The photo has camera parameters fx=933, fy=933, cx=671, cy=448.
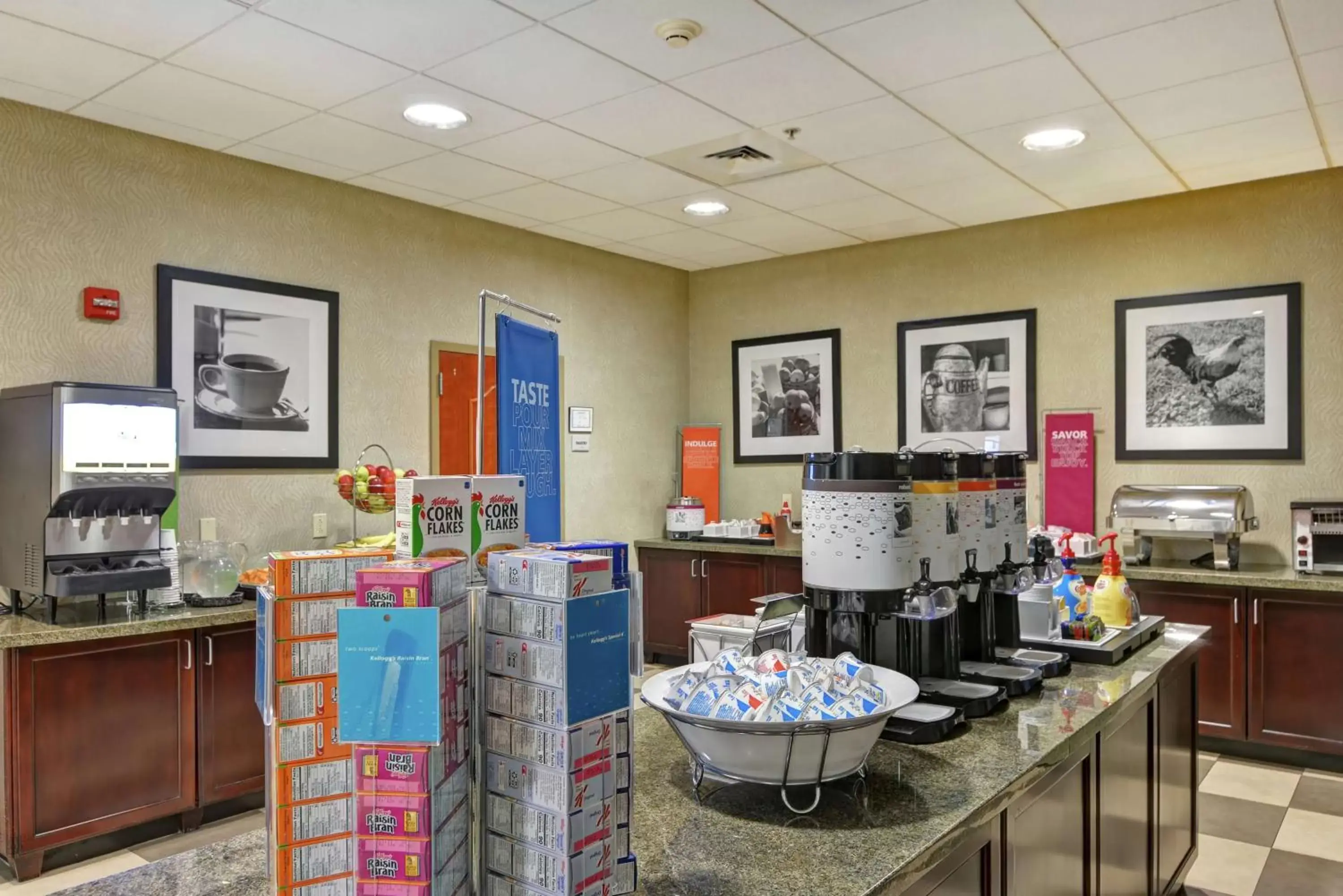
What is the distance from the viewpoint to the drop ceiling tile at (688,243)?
574 centimetres

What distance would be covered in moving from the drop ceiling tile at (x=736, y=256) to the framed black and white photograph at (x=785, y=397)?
55 cm

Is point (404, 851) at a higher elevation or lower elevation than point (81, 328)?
lower

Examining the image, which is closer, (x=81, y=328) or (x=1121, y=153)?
(x=81, y=328)

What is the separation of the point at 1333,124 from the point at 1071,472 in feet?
6.88

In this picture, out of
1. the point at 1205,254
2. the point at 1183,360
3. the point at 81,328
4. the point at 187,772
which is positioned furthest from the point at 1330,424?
the point at 81,328

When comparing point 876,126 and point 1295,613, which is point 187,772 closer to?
point 876,126

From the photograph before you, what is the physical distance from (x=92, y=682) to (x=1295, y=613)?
16.0 ft

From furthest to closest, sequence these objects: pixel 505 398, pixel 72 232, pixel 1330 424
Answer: pixel 1330 424
pixel 72 232
pixel 505 398

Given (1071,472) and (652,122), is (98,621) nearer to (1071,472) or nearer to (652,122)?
(652,122)

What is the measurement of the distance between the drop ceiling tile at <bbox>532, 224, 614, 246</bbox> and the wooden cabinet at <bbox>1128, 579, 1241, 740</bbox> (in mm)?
3683

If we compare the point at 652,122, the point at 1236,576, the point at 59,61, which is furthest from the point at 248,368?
the point at 1236,576

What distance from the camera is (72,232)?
12.2 feet

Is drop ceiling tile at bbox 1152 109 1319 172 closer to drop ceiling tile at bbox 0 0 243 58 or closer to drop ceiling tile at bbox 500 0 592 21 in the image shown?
drop ceiling tile at bbox 500 0 592 21

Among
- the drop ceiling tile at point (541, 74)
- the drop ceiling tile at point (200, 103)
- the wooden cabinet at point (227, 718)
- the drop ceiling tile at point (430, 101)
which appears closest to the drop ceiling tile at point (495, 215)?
the drop ceiling tile at point (430, 101)
